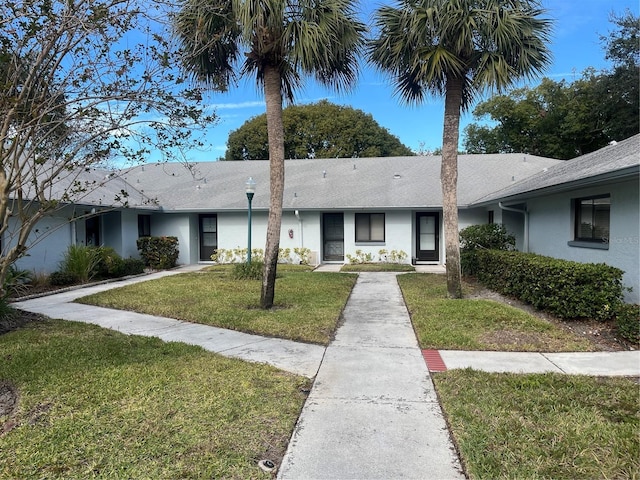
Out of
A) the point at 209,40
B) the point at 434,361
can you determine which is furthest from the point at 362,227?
the point at 434,361

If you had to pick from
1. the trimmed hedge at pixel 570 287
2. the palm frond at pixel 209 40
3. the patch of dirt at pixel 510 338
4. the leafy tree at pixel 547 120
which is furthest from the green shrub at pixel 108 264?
the leafy tree at pixel 547 120

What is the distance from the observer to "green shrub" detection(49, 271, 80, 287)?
1148cm

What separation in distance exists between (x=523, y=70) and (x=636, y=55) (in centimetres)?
1770

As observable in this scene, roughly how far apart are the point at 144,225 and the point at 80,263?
611cm

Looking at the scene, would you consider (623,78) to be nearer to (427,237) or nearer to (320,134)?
(427,237)

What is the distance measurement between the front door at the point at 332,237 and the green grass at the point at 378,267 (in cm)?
150

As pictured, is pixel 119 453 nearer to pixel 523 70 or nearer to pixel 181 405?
pixel 181 405

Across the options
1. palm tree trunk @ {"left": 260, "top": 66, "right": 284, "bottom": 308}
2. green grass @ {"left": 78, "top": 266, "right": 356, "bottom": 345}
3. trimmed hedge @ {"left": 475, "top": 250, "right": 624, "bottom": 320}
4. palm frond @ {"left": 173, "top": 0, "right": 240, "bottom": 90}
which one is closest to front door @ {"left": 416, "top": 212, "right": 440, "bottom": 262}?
green grass @ {"left": 78, "top": 266, "right": 356, "bottom": 345}

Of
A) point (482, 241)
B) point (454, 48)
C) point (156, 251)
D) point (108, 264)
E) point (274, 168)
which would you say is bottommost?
point (108, 264)

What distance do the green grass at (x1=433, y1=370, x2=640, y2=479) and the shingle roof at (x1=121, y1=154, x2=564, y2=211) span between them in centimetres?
1222

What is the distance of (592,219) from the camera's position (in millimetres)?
8633

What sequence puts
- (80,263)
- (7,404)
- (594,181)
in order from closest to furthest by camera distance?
1. (7,404)
2. (594,181)
3. (80,263)

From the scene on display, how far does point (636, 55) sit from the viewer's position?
21.1 meters

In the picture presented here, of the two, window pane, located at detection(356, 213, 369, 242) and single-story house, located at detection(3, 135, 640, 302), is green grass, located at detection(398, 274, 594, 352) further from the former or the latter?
window pane, located at detection(356, 213, 369, 242)
